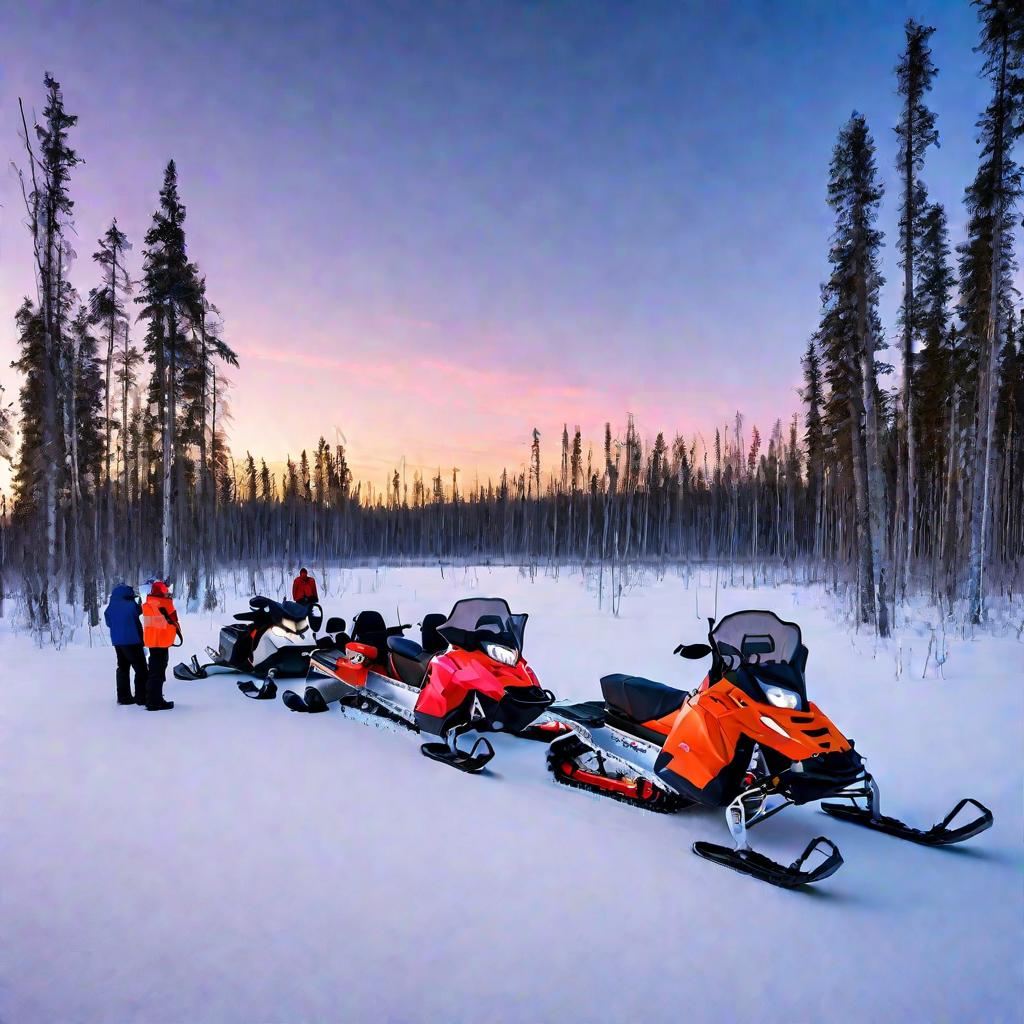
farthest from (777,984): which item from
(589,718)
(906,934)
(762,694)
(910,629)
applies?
(910,629)

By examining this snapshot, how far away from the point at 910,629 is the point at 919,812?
6773 mm

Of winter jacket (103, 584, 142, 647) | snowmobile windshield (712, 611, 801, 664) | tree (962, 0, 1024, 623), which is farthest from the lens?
tree (962, 0, 1024, 623)

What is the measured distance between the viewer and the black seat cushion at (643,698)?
13.3ft

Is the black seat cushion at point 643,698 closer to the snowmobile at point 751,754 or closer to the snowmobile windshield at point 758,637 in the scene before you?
the snowmobile at point 751,754

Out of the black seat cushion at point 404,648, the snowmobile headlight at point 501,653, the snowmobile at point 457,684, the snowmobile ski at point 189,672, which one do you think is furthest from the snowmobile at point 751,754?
the snowmobile ski at point 189,672

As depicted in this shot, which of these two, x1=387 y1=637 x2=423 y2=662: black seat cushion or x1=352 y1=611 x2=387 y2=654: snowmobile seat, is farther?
x1=352 y1=611 x2=387 y2=654: snowmobile seat

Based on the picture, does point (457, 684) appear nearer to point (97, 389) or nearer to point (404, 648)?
point (404, 648)

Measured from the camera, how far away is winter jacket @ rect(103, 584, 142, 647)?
20.8 feet

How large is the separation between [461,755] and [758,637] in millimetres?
2247

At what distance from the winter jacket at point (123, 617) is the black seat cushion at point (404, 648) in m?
2.44

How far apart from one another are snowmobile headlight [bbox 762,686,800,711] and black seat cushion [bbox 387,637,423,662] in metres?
3.20

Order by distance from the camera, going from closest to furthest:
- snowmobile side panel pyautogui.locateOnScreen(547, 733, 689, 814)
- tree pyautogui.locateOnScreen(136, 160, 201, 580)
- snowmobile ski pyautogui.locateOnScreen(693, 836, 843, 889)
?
snowmobile ski pyautogui.locateOnScreen(693, 836, 843, 889) < snowmobile side panel pyautogui.locateOnScreen(547, 733, 689, 814) < tree pyautogui.locateOnScreen(136, 160, 201, 580)

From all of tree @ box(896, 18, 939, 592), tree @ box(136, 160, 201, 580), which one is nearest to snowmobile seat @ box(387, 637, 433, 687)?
tree @ box(896, 18, 939, 592)

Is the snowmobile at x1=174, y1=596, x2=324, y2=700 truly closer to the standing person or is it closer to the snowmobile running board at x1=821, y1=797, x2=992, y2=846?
the standing person
